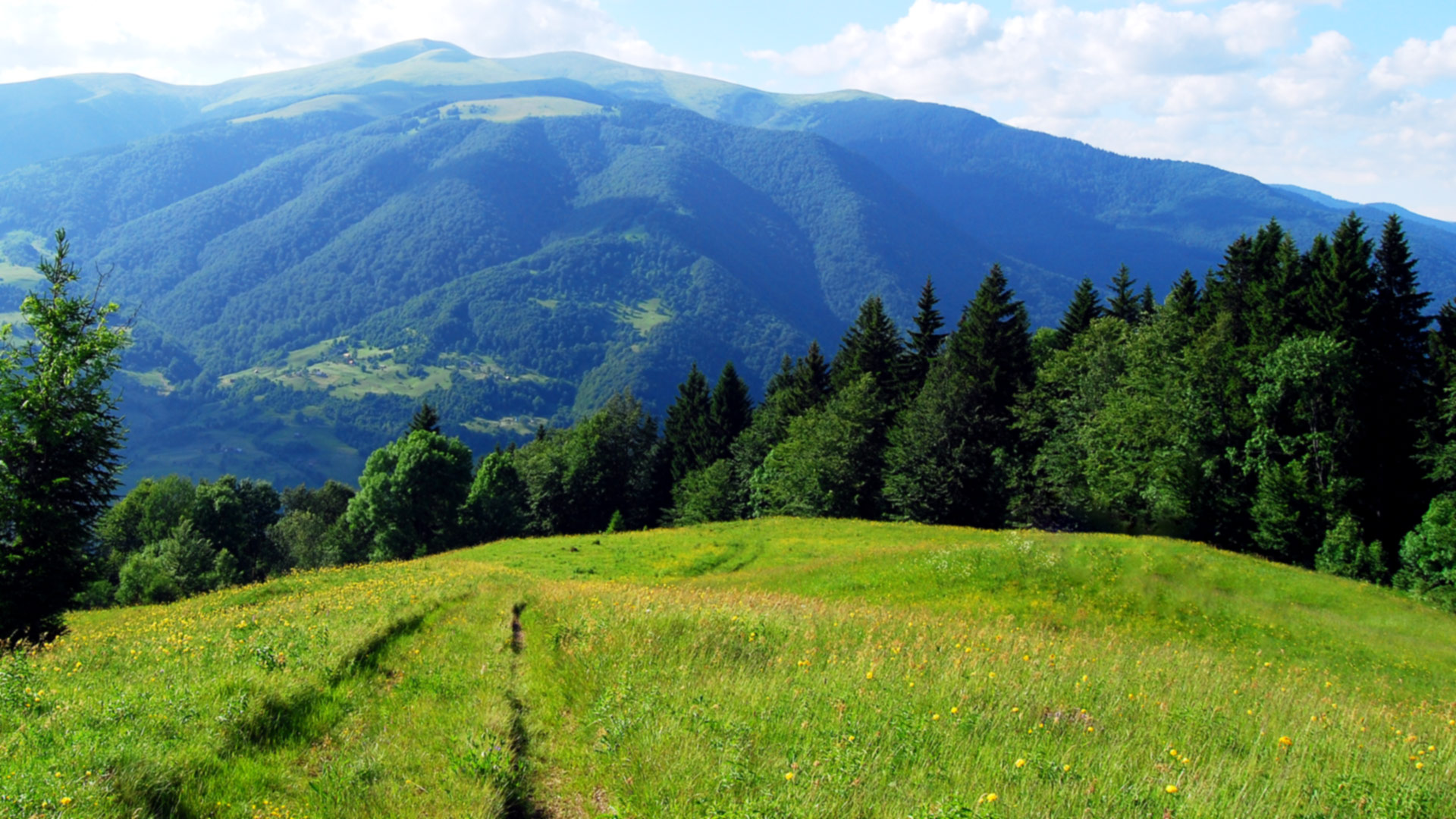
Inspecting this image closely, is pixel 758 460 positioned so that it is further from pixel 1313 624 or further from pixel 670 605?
pixel 670 605

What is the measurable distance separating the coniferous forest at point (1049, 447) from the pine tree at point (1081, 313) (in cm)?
27

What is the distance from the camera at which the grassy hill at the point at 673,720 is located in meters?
6.30

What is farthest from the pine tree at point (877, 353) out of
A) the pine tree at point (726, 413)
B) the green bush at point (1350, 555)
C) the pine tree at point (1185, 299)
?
the green bush at point (1350, 555)

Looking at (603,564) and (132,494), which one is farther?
(132,494)

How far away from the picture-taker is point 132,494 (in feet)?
255

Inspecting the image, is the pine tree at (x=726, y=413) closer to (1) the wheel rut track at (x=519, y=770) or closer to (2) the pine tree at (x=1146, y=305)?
(2) the pine tree at (x=1146, y=305)

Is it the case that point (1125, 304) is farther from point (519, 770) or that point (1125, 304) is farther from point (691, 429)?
point (519, 770)

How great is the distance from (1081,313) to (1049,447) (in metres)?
15.4

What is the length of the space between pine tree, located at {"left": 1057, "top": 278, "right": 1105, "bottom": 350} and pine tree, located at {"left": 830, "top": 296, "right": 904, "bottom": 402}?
43.8 ft

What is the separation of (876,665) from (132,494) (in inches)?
3711

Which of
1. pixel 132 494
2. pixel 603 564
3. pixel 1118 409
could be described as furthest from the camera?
pixel 132 494

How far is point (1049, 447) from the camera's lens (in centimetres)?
5056

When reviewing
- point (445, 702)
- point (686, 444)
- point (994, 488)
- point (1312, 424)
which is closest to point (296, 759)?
point (445, 702)

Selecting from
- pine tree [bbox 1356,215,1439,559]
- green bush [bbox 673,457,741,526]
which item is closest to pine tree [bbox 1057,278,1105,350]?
pine tree [bbox 1356,215,1439,559]
